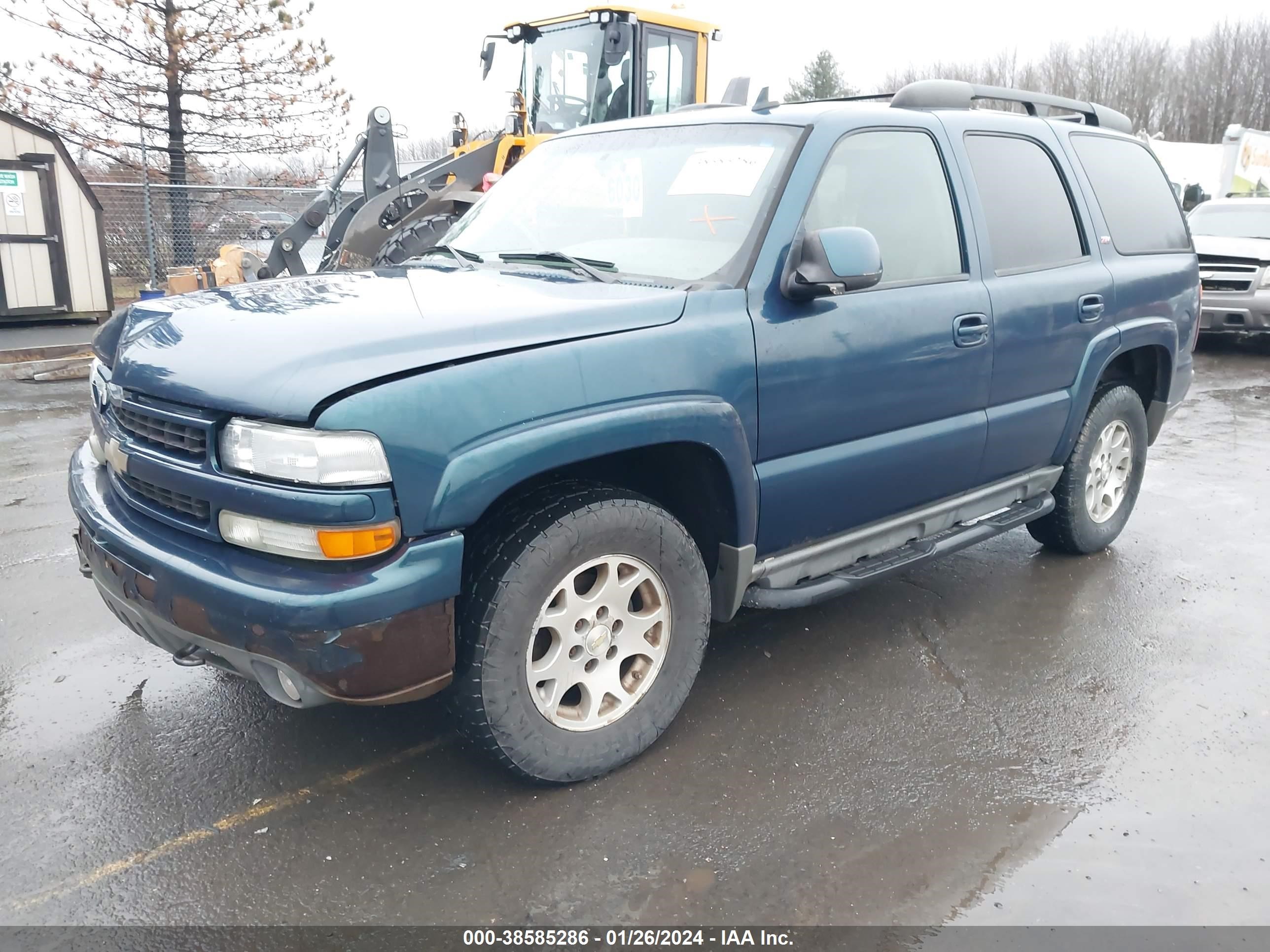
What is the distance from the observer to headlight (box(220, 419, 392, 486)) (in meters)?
2.35

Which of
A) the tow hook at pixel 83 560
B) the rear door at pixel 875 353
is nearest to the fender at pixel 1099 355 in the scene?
the rear door at pixel 875 353

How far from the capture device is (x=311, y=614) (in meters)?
2.35

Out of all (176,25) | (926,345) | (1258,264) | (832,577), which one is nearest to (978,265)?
(926,345)

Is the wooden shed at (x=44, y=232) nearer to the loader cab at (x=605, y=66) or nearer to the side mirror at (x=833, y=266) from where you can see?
the loader cab at (x=605, y=66)

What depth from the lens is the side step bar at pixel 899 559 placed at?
3330 mm

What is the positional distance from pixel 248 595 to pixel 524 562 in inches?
27.0

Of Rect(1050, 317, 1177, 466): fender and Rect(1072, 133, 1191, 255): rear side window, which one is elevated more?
Rect(1072, 133, 1191, 255): rear side window

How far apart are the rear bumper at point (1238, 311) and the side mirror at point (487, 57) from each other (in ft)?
27.7

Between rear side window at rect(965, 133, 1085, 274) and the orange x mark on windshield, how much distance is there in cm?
125

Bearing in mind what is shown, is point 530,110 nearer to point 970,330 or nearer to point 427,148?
point 970,330

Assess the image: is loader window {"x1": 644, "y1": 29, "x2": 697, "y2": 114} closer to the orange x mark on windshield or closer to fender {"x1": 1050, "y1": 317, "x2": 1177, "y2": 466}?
fender {"x1": 1050, "y1": 317, "x2": 1177, "y2": 466}

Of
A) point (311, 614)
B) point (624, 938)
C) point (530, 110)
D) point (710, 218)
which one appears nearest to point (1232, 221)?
point (530, 110)

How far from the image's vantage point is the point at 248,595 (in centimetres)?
239

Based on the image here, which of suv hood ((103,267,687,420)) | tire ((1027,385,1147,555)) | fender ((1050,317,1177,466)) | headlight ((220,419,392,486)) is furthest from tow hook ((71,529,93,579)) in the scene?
tire ((1027,385,1147,555))
